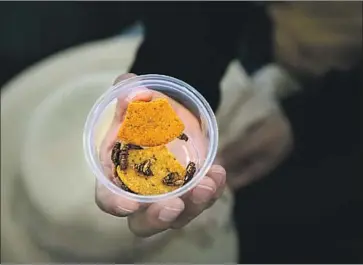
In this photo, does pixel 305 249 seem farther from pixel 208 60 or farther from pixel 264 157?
pixel 208 60

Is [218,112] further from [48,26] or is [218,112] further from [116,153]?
[48,26]

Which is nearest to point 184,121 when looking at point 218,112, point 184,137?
point 184,137

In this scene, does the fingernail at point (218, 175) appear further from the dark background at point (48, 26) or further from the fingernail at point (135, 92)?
the dark background at point (48, 26)

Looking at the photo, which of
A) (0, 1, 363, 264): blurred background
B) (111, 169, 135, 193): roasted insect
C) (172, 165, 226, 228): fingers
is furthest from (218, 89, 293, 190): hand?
(111, 169, 135, 193): roasted insect

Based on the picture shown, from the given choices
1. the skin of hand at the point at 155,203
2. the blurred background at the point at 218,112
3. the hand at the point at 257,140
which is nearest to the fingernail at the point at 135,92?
the skin of hand at the point at 155,203

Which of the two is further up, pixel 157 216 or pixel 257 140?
pixel 157 216

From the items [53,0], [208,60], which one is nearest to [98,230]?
[208,60]

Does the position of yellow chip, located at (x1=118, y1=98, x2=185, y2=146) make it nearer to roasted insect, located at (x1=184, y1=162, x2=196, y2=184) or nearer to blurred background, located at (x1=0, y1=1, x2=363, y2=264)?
roasted insect, located at (x1=184, y1=162, x2=196, y2=184)
